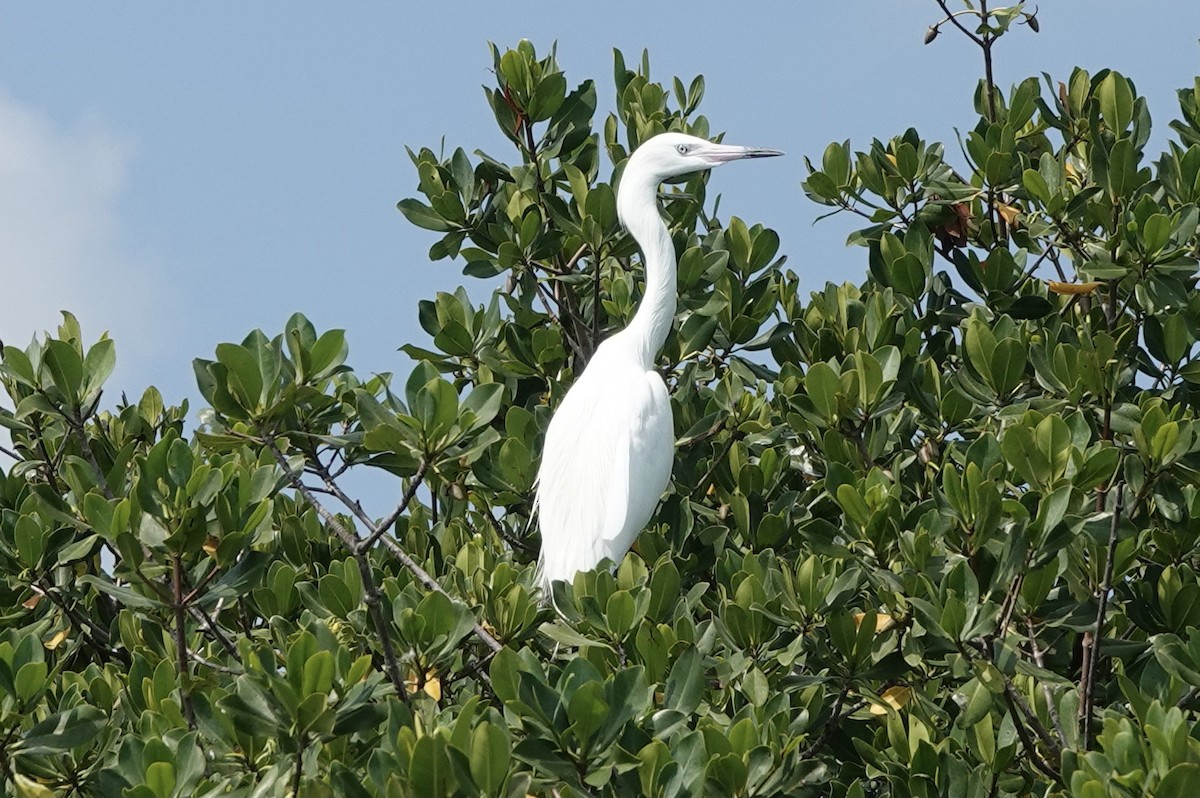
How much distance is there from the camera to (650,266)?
551cm

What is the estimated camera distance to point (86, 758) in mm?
3691

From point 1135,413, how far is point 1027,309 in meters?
1.07

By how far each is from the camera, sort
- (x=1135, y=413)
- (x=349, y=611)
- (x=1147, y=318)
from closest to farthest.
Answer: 1. (x=349, y=611)
2. (x=1135, y=413)
3. (x=1147, y=318)

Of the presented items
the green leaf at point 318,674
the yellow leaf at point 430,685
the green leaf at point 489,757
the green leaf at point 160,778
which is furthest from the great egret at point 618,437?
the green leaf at point 489,757

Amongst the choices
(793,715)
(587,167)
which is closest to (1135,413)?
(793,715)

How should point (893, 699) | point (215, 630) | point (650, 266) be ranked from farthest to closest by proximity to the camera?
point (650, 266) < point (893, 699) < point (215, 630)

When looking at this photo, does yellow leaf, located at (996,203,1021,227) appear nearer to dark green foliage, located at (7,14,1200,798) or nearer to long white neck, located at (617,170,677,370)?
dark green foliage, located at (7,14,1200,798)

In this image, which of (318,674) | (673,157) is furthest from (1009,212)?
(318,674)

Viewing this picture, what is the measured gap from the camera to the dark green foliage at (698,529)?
10.3ft

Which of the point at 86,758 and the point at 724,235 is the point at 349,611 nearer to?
the point at 86,758

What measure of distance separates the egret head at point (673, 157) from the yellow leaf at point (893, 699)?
2262 millimetres

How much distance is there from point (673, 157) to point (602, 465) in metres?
1.14

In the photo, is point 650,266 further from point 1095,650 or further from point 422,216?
point 1095,650

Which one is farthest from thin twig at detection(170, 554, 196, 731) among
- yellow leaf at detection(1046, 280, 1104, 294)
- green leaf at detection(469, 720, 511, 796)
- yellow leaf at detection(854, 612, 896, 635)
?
yellow leaf at detection(1046, 280, 1104, 294)
